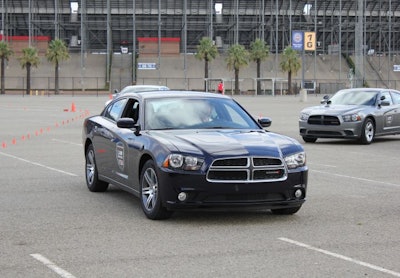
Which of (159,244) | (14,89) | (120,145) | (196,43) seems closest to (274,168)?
(159,244)

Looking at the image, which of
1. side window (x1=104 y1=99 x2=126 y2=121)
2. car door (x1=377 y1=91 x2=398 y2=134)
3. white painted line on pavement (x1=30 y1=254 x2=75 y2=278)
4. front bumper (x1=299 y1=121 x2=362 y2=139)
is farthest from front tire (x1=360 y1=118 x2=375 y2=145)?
white painted line on pavement (x1=30 y1=254 x2=75 y2=278)

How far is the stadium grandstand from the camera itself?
91688 millimetres

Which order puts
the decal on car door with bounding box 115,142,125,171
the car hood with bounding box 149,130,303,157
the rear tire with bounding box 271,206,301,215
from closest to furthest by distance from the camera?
1. the car hood with bounding box 149,130,303,157
2. the rear tire with bounding box 271,206,301,215
3. the decal on car door with bounding box 115,142,125,171

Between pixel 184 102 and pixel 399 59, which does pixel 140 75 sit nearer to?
pixel 399 59

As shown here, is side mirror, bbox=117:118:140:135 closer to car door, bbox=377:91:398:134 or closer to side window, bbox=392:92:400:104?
car door, bbox=377:91:398:134

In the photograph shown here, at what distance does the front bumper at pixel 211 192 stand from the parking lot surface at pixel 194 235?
10.0 inches

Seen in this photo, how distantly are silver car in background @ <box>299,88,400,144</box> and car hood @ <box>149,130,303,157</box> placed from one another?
11.0m

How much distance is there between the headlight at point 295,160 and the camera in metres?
8.52

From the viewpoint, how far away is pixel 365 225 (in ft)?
27.9

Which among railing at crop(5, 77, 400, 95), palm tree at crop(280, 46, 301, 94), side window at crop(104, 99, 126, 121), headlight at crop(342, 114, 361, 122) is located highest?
palm tree at crop(280, 46, 301, 94)

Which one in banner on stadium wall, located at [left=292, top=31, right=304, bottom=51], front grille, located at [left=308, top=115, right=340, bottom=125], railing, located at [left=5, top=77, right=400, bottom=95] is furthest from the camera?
railing, located at [left=5, top=77, right=400, bottom=95]

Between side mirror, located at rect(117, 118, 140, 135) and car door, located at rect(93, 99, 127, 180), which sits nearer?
side mirror, located at rect(117, 118, 140, 135)

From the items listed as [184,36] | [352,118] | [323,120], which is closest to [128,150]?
[323,120]

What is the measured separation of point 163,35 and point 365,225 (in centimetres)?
9162
